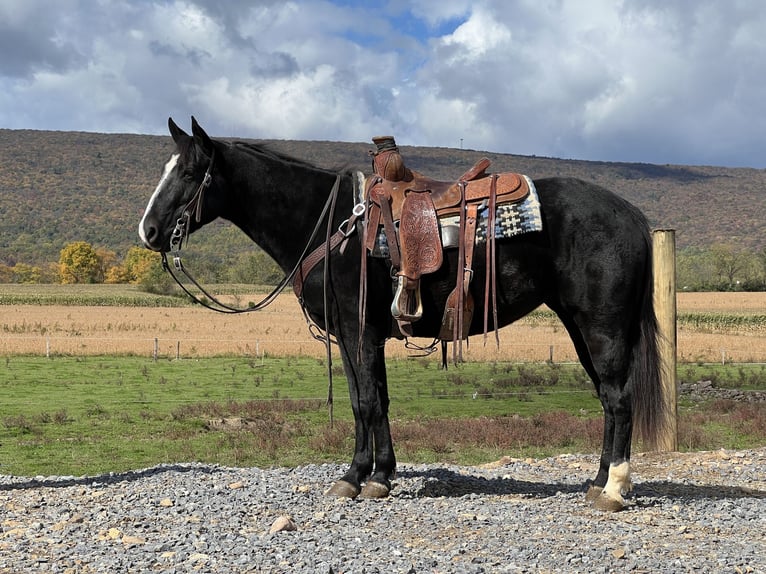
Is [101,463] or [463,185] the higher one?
[463,185]

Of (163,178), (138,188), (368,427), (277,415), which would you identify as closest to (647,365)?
(368,427)

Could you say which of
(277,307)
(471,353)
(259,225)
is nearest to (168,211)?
(259,225)

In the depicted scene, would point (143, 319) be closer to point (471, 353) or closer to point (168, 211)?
point (471, 353)

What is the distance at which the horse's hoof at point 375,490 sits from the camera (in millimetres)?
7727

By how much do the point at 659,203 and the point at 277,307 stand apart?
94817mm

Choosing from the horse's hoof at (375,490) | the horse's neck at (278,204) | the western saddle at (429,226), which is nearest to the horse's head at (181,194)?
the horse's neck at (278,204)

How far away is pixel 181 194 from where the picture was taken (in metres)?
7.74

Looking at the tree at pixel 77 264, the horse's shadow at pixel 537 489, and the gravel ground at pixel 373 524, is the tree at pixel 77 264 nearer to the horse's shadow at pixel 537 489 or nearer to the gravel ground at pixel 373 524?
the gravel ground at pixel 373 524

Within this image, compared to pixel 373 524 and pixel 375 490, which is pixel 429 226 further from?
pixel 373 524

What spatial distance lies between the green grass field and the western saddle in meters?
6.12

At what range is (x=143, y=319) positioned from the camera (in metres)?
53.8

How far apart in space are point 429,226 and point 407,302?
2.32 ft

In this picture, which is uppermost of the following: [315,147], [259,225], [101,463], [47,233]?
[315,147]

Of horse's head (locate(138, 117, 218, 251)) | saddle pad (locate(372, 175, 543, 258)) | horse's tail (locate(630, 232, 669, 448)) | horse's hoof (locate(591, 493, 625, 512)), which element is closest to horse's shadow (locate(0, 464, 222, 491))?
horse's head (locate(138, 117, 218, 251))
